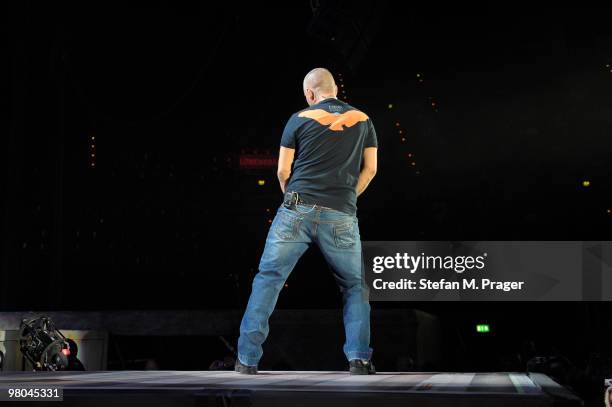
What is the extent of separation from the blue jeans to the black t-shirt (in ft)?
0.24

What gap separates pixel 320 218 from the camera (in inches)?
146

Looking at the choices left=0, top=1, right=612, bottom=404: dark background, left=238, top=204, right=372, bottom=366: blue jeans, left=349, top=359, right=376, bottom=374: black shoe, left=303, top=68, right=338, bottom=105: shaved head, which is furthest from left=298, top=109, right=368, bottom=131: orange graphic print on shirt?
left=0, top=1, right=612, bottom=404: dark background

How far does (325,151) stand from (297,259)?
1.66ft

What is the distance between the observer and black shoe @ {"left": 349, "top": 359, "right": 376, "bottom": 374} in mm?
3727

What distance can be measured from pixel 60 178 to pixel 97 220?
2.21 feet

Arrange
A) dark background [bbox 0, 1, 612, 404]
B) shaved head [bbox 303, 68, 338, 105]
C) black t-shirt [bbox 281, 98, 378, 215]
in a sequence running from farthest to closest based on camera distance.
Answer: dark background [bbox 0, 1, 612, 404] → shaved head [bbox 303, 68, 338, 105] → black t-shirt [bbox 281, 98, 378, 215]

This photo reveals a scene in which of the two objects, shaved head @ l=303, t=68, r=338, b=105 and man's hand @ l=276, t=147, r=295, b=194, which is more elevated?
shaved head @ l=303, t=68, r=338, b=105

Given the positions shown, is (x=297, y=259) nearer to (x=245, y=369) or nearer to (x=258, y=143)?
(x=245, y=369)

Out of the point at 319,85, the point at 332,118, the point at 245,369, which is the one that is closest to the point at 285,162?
the point at 332,118

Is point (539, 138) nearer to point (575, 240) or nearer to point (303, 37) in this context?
point (575, 240)

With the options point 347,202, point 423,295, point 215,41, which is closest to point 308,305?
point 423,295

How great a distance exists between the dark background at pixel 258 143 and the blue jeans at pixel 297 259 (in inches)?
237

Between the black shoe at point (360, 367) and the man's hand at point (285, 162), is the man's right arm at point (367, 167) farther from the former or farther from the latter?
the black shoe at point (360, 367)

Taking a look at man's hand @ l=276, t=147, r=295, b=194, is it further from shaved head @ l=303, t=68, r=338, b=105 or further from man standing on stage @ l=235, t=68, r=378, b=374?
shaved head @ l=303, t=68, r=338, b=105
